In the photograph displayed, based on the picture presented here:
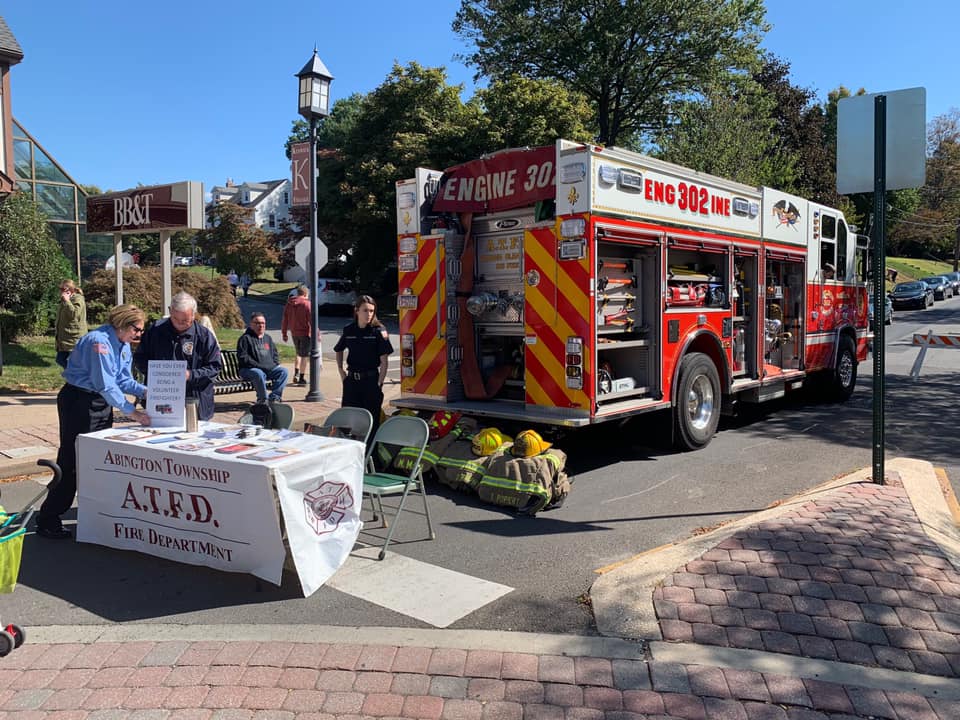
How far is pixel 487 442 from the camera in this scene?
6824 mm

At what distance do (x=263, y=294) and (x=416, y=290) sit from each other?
39919 mm

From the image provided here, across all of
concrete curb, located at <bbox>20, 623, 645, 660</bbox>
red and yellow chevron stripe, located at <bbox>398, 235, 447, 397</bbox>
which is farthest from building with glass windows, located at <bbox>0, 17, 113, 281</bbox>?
concrete curb, located at <bbox>20, 623, 645, 660</bbox>

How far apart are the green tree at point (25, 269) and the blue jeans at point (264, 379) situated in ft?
28.0

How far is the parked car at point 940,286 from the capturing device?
4216 centimetres

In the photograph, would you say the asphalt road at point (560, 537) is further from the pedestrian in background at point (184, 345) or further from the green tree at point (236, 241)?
the green tree at point (236, 241)

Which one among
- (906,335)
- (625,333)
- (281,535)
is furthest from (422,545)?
(906,335)

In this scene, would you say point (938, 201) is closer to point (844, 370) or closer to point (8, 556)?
point (844, 370)

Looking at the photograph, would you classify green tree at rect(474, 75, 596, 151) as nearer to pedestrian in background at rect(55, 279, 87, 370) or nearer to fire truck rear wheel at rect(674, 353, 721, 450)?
pedestrian in background at rect(55, 279, 87, 370)

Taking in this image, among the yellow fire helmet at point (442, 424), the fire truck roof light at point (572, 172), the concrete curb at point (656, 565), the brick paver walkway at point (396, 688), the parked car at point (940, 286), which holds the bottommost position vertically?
the brick paver walkway at point (396, 688)

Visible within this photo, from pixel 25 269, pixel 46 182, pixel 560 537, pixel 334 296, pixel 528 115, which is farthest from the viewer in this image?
pixel 334 296

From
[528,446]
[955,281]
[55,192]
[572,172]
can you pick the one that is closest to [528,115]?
[55,192]

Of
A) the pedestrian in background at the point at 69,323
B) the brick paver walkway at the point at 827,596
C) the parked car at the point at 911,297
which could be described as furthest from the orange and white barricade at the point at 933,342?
the parked car at the point at 911,297

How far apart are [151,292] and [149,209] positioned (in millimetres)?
8099

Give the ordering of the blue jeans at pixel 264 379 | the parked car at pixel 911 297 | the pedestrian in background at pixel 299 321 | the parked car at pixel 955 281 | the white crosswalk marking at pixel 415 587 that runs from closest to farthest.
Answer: the white crosswalk marking at pixel 415 587
the blue jeans at pixel 264 379
the pedestrian in background at pixel 299 321
the parked car at pixel 911 297
the parked car at pixel 955 281
